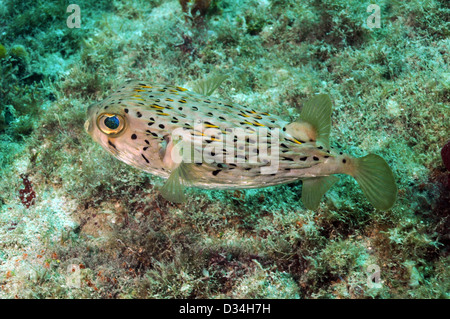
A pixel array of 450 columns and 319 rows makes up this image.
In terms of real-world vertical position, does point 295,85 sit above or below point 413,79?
below

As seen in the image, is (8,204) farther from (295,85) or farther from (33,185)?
(295,85)

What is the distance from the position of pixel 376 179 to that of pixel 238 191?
142cm

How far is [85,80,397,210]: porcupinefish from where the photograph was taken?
8.14 feet

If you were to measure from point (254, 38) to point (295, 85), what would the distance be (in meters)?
1.27

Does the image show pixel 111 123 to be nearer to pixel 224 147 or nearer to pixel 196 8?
pixel 224 147

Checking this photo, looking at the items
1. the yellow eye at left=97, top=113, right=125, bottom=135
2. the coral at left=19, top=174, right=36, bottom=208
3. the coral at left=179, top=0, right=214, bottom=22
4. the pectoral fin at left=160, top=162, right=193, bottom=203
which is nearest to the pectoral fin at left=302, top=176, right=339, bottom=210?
the pectoral fin at left=160, top=162, right=193, bottom=203

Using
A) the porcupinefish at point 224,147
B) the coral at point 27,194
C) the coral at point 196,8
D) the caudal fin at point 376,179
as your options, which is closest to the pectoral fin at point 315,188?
the porcupinefish at point 224,147

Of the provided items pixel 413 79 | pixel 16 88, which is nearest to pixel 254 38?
pixel 413 79

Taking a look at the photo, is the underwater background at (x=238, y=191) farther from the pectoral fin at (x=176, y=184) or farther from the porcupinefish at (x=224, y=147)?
the pectoral fin at (x=176, y=184)

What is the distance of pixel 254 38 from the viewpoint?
5.07 m

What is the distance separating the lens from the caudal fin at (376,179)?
2.51 m

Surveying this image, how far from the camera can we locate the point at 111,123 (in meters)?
2.56

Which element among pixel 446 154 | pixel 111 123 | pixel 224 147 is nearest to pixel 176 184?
pixel 224 147

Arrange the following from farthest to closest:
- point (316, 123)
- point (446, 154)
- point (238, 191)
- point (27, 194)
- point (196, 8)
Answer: point (196, 8) → point (27, 194) → point (238, 191) → point (446, 154) → point (316, 123)
